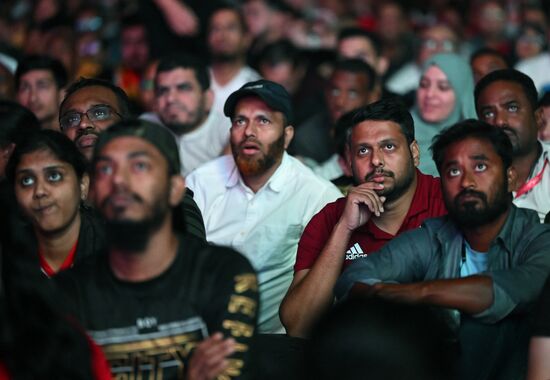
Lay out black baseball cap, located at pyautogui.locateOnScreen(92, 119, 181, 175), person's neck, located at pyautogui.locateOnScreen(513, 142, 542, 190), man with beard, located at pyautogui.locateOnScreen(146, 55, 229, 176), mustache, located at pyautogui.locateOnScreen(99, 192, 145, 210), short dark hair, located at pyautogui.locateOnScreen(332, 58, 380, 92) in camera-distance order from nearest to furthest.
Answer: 1. mustache, located at pyautogui.locateOnScreen(99, 192, 145, 210)
2. black baseball cap, located at pyautogui.locateOnScreen(92, 119, 181, 175)
3. person's neck, located at pyautogui.locateOnScreen(513, 142, 542, 190)
4. man with beard, located at pyautogui.locateOnScreen(146, 55, 229, 176)
5. short dark hair, located at pyautogui.locateOnScreen(332, 58, 380, 92)

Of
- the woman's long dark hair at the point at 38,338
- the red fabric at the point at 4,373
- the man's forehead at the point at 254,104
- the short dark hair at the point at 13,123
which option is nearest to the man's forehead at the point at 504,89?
the man's forehead at the point at 254,104

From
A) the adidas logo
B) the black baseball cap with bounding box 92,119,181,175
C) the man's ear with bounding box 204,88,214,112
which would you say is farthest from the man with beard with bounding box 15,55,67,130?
the black baseball cap with bounding box 92,119,181,175

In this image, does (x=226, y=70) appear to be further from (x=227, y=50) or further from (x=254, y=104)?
(x=254, y=104)

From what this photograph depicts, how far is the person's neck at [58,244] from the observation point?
15.1ft

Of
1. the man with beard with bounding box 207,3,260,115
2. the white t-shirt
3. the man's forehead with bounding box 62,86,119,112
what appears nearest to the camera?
the man's forehead with bounding box 62,86,119,112

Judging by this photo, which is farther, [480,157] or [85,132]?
[85,132]

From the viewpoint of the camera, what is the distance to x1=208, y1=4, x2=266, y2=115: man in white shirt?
27.4 ft

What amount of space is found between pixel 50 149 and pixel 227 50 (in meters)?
3.99

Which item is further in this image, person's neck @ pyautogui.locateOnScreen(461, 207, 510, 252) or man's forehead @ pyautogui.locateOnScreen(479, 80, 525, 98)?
man's forehead @ pyautogui.locateOnScreen(479, 80, 525, 98)

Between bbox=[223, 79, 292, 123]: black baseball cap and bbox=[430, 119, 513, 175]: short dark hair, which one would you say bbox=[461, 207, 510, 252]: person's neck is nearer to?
bbox=[430, 119, 513, 175]: short dark hair

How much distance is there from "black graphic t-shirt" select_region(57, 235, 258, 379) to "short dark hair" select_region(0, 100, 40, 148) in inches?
84.6

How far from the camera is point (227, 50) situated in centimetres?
847

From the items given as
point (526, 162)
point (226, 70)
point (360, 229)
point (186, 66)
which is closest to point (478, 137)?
point (360, 229)

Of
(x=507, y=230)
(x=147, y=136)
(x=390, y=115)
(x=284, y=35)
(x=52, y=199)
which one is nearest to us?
(x=147, y=136)
